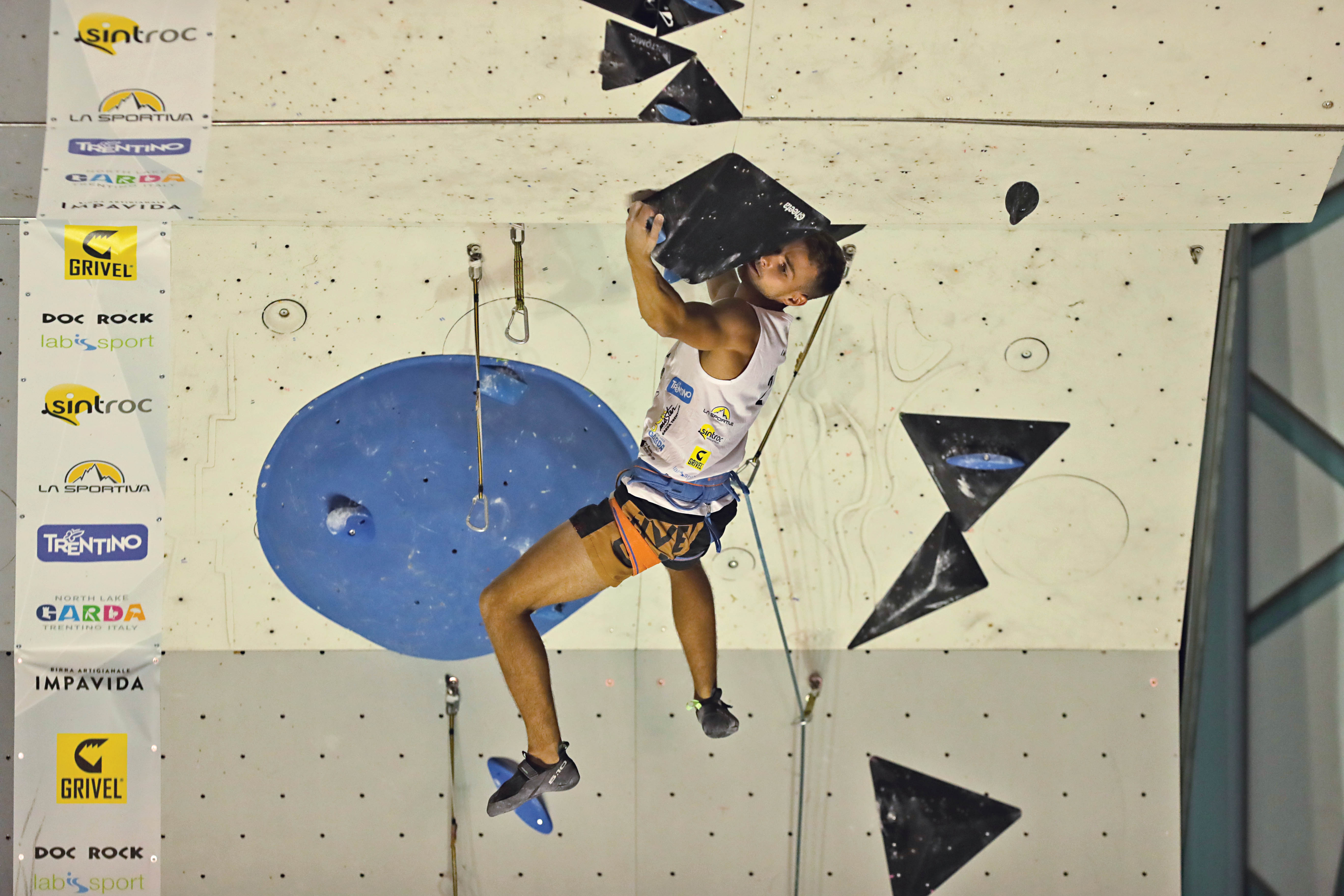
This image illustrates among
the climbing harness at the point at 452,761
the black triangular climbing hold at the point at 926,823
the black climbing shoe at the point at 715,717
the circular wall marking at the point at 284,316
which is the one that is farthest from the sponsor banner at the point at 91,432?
the black triangular climbing hold at the point at 926,823

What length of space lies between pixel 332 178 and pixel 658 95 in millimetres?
839

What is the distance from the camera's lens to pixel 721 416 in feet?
6.17

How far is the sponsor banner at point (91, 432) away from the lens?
2277mm

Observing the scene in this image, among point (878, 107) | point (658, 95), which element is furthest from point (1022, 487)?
point (658, 95)

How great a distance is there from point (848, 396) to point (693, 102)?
866 mm

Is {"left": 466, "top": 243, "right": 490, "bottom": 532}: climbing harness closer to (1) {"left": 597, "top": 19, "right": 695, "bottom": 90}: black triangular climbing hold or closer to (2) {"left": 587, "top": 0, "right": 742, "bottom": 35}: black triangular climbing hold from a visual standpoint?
(1) {"left": 597, "top": 19, "right": 695, "bottom": 90}: black triangular climbing hold

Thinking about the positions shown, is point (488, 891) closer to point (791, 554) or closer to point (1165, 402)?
point (791, 554)

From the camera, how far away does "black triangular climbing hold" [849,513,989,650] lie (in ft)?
7.87

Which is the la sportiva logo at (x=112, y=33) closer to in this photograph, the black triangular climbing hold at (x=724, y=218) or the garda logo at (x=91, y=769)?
the black triangular climbing hold at (x=724, y=218)

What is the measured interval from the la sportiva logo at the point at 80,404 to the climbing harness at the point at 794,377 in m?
1.62

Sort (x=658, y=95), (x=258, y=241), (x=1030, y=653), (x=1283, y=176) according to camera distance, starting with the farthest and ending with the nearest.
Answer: (x=1030, y=653) → (x=258, y=241) → (x=1283, y=176) → (x=658, y=95)

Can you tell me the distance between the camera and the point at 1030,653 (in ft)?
8.04

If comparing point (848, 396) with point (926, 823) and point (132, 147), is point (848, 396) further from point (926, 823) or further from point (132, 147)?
point (132, 147)

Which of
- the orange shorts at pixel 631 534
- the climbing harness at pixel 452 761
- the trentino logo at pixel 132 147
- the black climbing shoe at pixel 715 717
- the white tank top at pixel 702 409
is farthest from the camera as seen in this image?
the climbing harness at pixel 452 761
